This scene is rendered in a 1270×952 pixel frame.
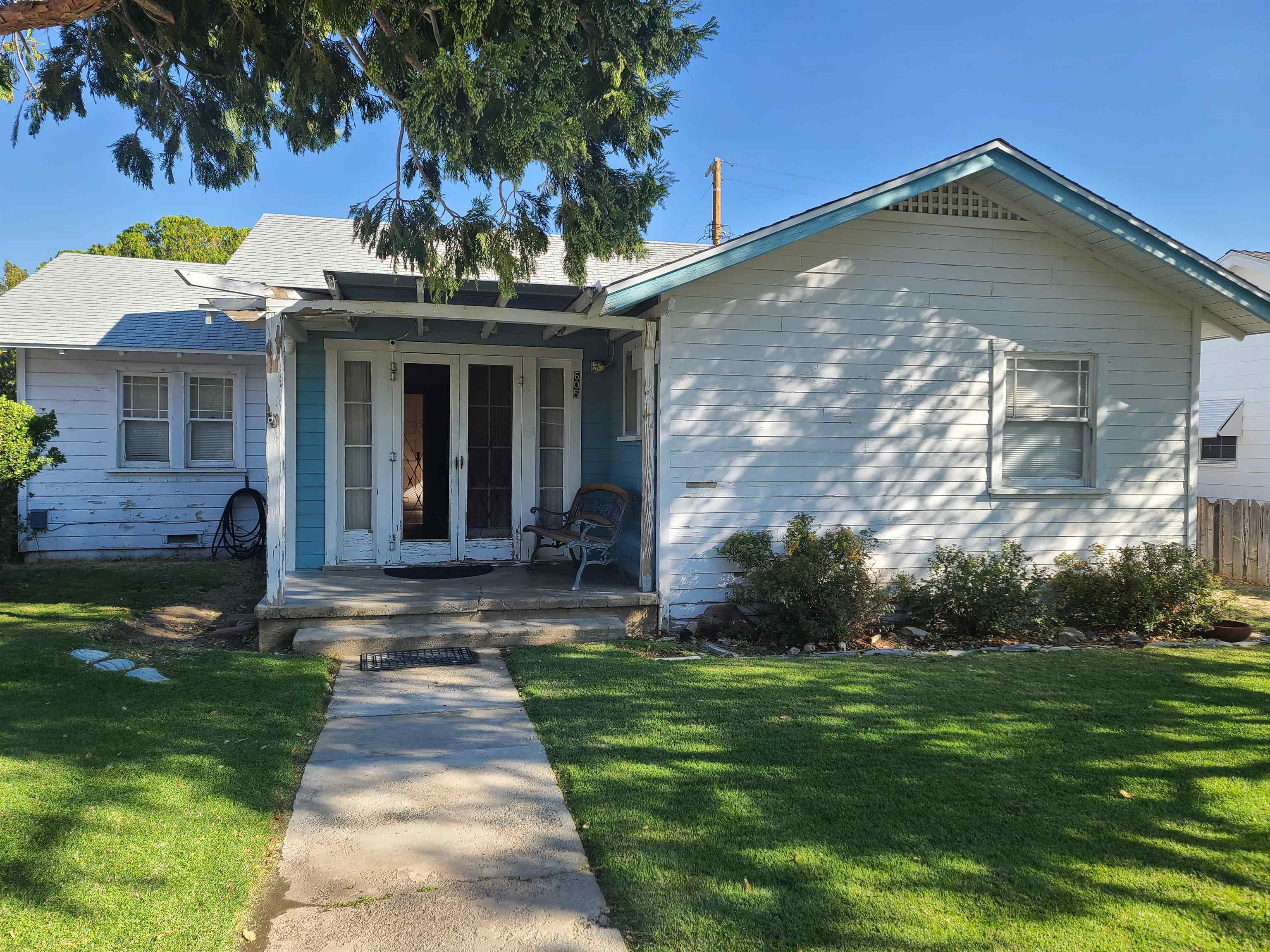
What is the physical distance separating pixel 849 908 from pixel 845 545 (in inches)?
179

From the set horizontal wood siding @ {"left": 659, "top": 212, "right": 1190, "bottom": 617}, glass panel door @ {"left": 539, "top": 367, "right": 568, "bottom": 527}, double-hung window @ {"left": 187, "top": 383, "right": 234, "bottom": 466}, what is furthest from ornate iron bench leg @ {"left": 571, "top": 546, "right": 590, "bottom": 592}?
double-hung window @ {"left": 187, "top": 383, "right": 234, "bottom": 466}

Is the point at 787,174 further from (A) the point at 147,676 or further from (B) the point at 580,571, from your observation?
(A) the point at 147,676

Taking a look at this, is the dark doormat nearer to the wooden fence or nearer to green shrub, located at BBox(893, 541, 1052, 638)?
green shrub, located at BBox(893, 541, 1052, 638)

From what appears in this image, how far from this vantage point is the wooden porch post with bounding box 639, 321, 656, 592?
23.9ft

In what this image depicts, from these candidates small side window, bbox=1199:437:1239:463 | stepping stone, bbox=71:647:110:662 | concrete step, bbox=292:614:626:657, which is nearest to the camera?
stepping stone, bbox=71:647:110:662

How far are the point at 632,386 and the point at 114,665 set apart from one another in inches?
205

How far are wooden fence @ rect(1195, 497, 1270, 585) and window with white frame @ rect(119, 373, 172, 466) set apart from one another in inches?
548

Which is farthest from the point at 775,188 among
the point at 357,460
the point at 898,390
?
the point at 357,460

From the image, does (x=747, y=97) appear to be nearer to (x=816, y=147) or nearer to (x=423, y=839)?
(x=816, y=147)

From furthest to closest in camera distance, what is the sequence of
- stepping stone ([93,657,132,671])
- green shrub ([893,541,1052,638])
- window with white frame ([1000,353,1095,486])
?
window with white frame ([1000,353,1095,486])
green shrub ([893,541,1052,638])
stepping stone ([93,657,132,671])

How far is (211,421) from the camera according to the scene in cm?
1161

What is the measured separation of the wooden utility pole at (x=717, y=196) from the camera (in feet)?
71.6

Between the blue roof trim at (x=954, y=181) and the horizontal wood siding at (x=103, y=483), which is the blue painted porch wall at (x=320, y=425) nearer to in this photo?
the blue roof trim at (x=954, y=181)

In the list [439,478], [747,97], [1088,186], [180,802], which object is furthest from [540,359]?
[747,97]
